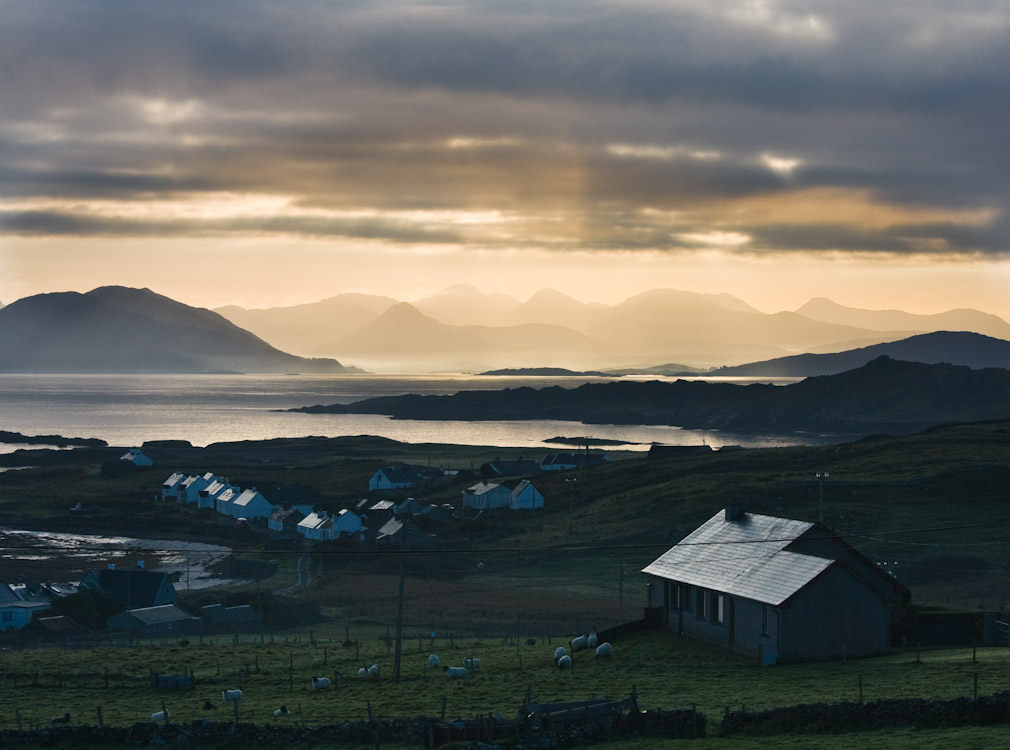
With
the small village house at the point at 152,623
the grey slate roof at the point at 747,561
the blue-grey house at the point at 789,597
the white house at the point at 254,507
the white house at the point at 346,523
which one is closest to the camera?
the blue-grey house at the point at 789,597

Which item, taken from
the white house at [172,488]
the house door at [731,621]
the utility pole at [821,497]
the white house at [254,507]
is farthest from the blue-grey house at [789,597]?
the white house at [172,488]

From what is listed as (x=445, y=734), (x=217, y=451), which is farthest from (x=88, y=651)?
(x=217, y=451)

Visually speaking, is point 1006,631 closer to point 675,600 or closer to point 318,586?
point 675,600

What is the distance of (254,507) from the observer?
364 feet

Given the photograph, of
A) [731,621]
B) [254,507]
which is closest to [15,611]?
[731,621]

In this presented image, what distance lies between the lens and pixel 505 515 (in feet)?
338

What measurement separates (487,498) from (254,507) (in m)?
22.5

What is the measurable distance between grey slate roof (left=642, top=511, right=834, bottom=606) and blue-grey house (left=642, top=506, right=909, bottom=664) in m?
0.04

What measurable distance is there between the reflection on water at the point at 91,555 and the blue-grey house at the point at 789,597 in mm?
43188

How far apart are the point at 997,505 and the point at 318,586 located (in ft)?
164

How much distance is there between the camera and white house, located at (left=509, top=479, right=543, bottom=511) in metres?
107

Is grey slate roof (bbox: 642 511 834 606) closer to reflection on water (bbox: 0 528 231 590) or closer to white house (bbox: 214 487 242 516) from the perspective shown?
reflection on water (bbox: 0 528 231 590)

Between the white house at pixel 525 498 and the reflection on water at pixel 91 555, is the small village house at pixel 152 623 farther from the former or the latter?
the white house at pixel 525 498

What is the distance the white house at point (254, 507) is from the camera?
111m
